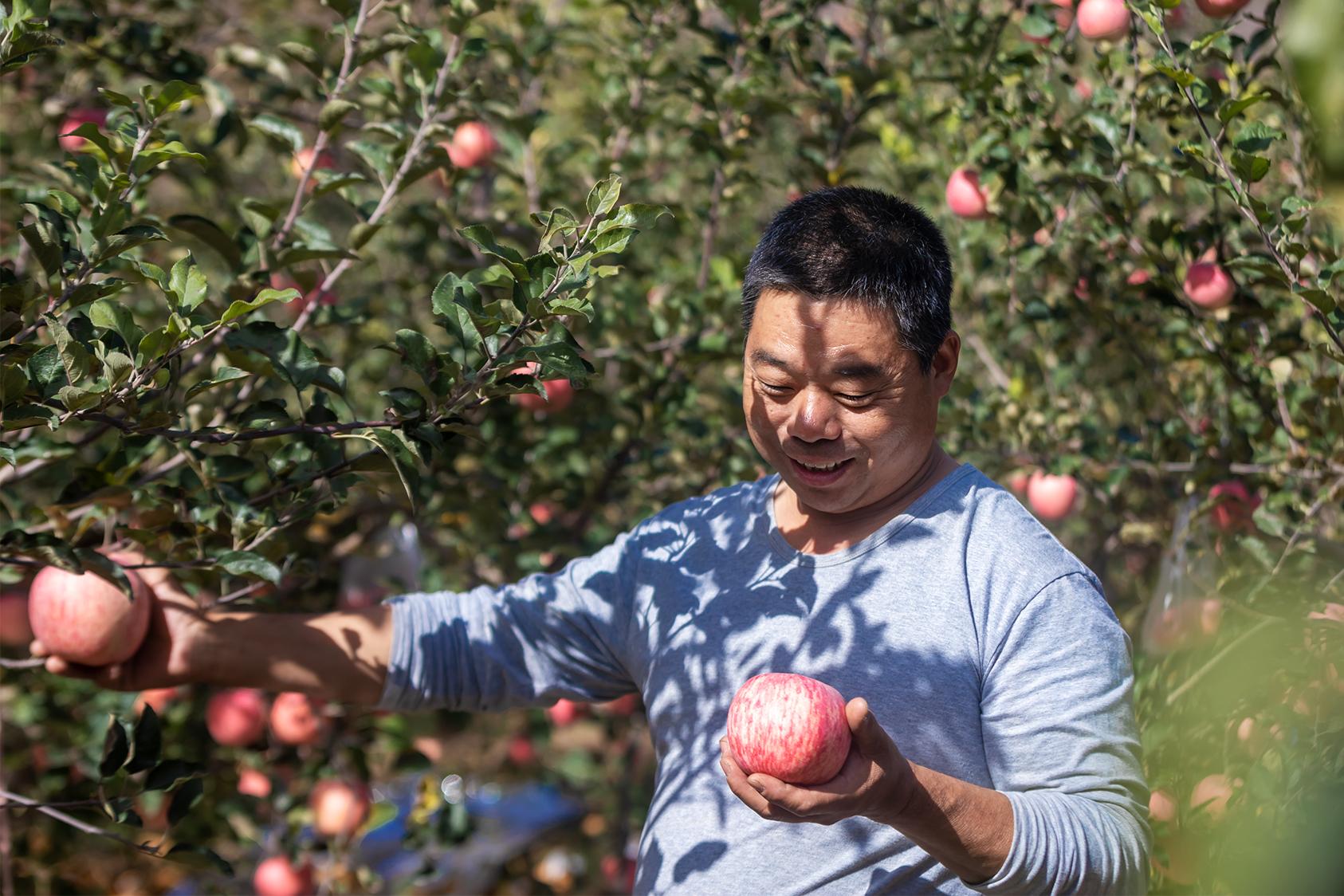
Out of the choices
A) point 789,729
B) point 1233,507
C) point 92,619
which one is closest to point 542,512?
point 92,619

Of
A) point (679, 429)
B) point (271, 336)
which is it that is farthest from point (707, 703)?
point (679, 429)

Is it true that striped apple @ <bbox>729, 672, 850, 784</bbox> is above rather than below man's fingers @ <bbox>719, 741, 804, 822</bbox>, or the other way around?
above

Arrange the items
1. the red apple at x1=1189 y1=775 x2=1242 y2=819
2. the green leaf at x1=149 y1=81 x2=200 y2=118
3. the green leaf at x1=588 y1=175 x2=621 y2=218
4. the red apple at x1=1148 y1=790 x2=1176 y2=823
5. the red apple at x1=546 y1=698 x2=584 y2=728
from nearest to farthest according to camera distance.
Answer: the green leaf at x1=588 y1=175 x2=621 y2=218 < the green leaf at x1=149 y1=81 x2=200 y2=118 < the red apple at x1=1189 y1=775 x2=1242 y2=819 < the red apple at x1=1148 y1=790 x2=1176 y2=823 < the red apple at x1=546 y1=698 x2=584 y2=728

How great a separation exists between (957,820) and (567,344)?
2.23ft

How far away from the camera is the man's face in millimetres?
1471

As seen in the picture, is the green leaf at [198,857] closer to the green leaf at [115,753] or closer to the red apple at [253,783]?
the green leaf at [115,753]

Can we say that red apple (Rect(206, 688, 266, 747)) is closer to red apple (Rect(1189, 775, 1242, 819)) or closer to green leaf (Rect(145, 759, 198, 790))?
green leaf (Rect(145, 759, 198, 790))

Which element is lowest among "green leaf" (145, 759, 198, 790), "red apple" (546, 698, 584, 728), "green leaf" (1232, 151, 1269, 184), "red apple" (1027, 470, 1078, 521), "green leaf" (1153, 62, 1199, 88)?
"red apple" (546, 698, 584, 728)

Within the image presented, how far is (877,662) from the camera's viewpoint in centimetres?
150

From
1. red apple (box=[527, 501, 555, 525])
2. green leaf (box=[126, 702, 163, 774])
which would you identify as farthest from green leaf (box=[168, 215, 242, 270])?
red apple (box=[527, 501, 555, 525])

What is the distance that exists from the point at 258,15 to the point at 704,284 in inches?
110

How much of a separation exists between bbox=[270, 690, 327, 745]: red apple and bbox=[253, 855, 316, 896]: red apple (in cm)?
30

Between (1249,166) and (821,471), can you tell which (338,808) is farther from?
(1249,166)

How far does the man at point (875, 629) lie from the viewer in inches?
51.7
